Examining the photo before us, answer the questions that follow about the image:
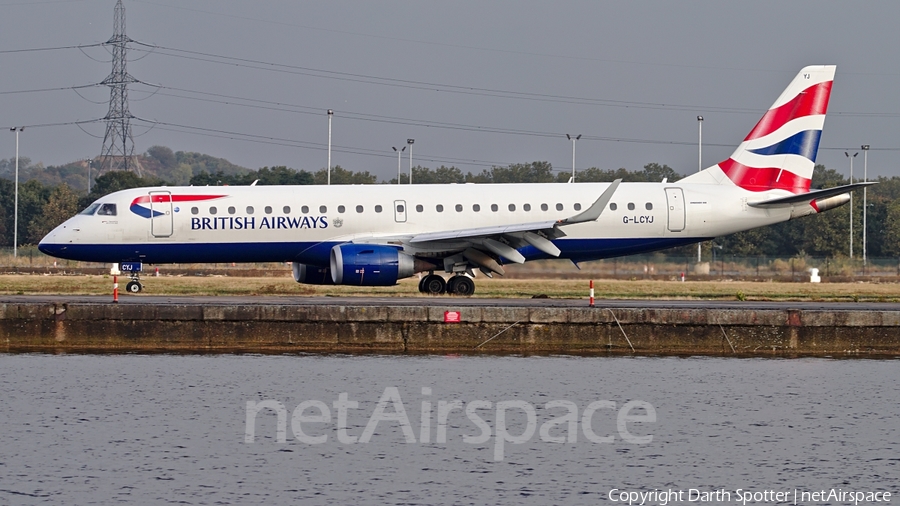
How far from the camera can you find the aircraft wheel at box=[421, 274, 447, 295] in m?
34.8

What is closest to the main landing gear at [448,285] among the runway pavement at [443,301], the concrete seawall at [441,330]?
the runway pavement at [443,301]

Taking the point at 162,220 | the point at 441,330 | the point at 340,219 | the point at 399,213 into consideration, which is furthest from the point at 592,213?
the point at 162,220

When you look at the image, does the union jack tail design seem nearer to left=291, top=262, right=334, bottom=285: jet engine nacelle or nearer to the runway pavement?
the runway pavement

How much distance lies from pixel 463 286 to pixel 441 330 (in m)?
9.75

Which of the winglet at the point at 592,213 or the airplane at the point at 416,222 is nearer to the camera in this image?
the winglet at the point at 592,213

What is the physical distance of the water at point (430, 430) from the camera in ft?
47.0

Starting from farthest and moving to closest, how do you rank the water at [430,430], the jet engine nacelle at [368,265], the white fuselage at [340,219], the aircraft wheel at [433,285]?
the aircraft wheel at [433,285], the white fuselage at [340,219], the jet engine nacelle at [368,265], the water at [430,430]

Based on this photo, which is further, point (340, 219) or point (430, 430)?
point (340, 219)

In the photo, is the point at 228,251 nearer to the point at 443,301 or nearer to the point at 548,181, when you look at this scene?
the point at 443,301

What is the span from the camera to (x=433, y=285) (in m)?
34.8

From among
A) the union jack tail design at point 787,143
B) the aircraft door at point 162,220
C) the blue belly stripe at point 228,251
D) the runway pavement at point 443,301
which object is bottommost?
the runway pavement at point 443,301

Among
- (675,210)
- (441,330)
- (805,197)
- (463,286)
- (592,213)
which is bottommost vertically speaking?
(441,330)

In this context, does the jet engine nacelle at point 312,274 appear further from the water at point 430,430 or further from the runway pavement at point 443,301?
the water at point 430,430

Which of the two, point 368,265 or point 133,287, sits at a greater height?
point 368,265
